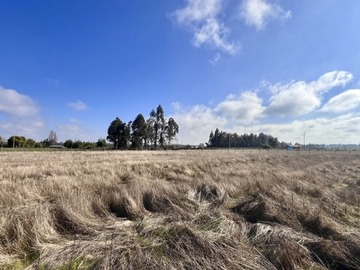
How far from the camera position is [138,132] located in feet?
277

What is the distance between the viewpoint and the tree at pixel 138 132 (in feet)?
277

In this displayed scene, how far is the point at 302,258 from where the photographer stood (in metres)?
3.94

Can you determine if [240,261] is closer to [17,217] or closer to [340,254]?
[340,254]

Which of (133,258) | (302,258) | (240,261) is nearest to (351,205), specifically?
(302,258)

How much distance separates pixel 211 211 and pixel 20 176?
9.86m

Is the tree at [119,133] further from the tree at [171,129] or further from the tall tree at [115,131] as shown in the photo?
the tree at [171,129]

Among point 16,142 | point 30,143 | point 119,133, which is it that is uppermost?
point 119,133

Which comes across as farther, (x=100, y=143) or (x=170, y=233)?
(x=100, y=143)

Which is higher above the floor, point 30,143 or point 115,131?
point 115,131

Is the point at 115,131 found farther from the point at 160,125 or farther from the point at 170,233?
the point at 170,233

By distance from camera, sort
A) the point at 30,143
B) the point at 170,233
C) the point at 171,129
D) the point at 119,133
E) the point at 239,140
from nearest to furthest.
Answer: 1. the point at 170,233
2. the point at 30,143
3. the point at 119,133
4. the point at 171,129
5. the point at 239,140

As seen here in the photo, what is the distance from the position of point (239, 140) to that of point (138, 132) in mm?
78646

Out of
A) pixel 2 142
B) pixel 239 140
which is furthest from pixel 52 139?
pixel 239 140

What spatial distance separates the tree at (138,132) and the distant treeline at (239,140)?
187 feet
